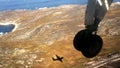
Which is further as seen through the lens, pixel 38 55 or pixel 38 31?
pixel 38 31

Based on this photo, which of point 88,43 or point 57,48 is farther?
point 57,48

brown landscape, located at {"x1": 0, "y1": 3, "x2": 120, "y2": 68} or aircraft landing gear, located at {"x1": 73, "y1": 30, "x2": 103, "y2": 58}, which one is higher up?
aircraft landing gear, located at {"x1": 73, "y1": 30, "x2": 103, "y2": 58}

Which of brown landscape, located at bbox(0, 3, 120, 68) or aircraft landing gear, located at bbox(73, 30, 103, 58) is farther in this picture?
brown landscape, located at bbox(0, 3, 120, 68)

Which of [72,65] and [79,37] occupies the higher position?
[79,37]

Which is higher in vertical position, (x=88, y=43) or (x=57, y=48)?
(x=88, y=43)

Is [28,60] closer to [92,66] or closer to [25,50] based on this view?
[25,50]

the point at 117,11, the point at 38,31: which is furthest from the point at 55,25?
the point at 117,11

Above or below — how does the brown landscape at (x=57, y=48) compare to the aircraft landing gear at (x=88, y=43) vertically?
below

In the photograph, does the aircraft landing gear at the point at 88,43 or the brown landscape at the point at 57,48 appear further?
the brown landscape at the point at 57,48
